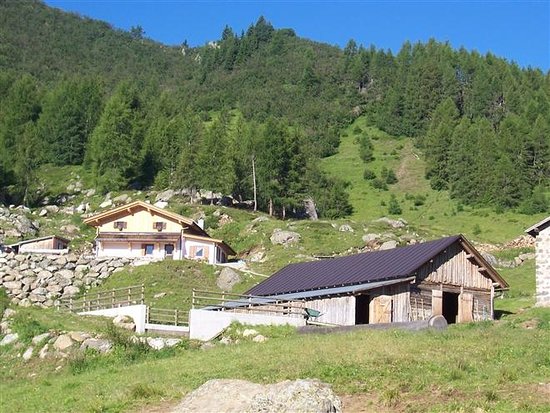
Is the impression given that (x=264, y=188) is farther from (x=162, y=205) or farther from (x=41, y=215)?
(x=41, y=215)

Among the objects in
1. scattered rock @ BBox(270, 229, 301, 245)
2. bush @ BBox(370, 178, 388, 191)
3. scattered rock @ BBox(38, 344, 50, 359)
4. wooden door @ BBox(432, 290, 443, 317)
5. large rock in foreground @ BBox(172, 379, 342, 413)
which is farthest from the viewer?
bush @ BBox(370, 178, 388, 191)

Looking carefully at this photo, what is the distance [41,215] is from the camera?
82562mm

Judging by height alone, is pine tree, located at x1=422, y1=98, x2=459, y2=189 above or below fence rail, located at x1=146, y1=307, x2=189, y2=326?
above

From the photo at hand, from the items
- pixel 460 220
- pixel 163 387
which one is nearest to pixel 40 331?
pixel 163 387

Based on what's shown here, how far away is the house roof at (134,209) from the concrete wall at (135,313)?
78.0 feet

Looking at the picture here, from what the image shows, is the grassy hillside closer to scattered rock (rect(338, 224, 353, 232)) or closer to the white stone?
scattered rock (rect(338, 224, 353, 232))

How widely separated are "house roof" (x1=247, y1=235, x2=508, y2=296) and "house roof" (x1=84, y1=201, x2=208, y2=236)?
20.3 meters

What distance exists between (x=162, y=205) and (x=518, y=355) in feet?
194

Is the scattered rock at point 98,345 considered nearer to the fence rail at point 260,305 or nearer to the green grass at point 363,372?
the green grass at point 363,372

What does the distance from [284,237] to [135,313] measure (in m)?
29.4

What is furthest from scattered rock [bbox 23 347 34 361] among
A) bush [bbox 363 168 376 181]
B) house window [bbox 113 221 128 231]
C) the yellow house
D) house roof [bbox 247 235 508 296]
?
bush [bbox 363 168 376 181]

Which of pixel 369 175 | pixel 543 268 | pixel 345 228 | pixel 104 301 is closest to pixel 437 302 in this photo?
pixel 543 268

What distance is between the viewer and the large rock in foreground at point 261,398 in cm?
1745

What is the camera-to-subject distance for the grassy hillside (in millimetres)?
82169
